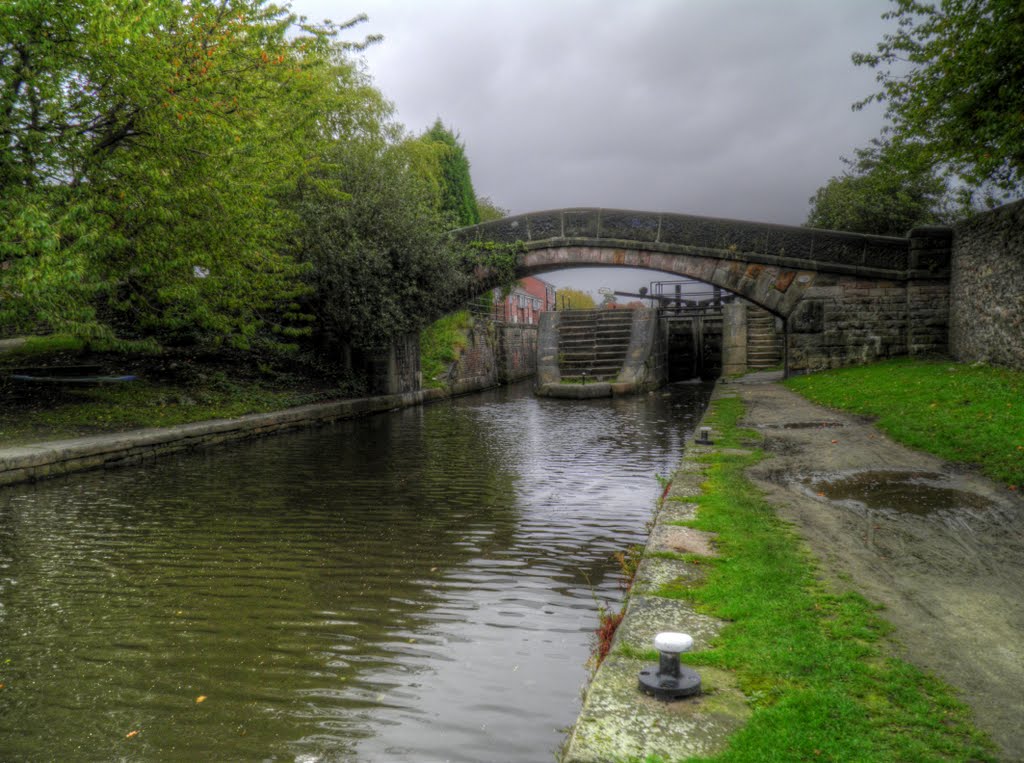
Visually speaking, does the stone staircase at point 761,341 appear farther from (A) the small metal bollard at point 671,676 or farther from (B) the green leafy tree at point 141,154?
(A) the small metal bollard at point 671,676

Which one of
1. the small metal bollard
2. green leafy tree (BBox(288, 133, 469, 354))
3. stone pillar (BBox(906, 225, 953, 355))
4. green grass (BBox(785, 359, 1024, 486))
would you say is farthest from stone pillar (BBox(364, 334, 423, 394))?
the small metal bollard

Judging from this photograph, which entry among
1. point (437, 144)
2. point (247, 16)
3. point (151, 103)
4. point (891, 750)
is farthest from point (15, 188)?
point (437, 144)

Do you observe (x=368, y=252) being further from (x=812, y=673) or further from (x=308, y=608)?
(x=812, y=673)

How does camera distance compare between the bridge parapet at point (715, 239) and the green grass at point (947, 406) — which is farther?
the bridge parapet at point (715, 239)

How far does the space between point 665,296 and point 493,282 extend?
37.6ft

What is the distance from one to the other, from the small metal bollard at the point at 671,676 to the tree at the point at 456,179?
3132cm

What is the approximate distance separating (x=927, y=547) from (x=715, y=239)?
1563 cm

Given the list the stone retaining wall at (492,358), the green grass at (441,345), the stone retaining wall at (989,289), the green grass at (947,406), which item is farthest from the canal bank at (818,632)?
the stone retaining wall at (492,358)

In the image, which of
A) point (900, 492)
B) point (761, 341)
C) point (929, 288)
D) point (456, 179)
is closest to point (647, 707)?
point (900, 492)

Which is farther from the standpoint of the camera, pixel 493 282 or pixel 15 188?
pixel 493 282

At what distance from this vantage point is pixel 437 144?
27250mm

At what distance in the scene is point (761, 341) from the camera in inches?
995

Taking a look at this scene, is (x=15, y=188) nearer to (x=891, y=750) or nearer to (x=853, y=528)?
(x=853, y=528)

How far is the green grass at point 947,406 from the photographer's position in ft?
23.6
